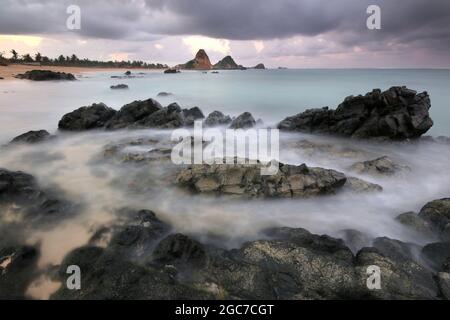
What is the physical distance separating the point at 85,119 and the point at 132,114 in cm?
253

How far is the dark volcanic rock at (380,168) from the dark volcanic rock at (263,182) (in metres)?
2.21

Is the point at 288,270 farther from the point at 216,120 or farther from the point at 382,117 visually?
the point at 216,120

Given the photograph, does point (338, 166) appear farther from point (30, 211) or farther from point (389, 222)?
point (30, 211)

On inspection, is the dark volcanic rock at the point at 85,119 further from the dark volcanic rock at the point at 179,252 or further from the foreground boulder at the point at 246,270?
the dark volcanic rock at the point at 179,252

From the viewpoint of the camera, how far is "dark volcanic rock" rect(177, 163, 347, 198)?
352 inches

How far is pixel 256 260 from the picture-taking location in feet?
20.0

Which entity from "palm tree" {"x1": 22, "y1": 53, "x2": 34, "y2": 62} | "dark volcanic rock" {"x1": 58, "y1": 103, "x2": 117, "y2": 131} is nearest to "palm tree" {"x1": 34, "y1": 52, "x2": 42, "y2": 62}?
"palm tree" {"x1": 22, "y1": 53, "x2": 34, "y2": 62}

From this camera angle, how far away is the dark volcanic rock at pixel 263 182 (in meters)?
8.95

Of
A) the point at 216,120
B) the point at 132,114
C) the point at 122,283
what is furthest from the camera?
the point at 216,120

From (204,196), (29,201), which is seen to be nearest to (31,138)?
(29,201)

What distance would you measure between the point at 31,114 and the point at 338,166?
21.1 meters

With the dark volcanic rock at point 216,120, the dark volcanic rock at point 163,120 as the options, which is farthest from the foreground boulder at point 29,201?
the dark volcanic rock at point 216,120

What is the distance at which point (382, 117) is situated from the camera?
52.5ft
